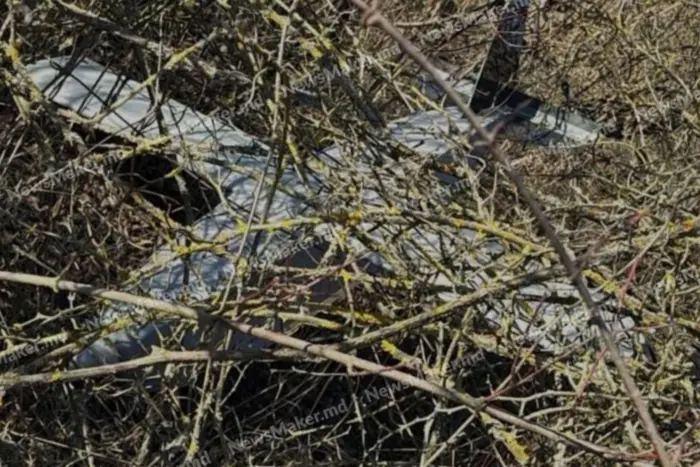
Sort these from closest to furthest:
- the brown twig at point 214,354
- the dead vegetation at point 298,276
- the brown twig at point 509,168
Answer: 1. the brown twig at point 509,168
2. the brown twig at point 214,354
3. the dead vegetation at point 298,276

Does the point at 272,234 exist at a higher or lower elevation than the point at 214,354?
higher

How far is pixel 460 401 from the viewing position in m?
1.61

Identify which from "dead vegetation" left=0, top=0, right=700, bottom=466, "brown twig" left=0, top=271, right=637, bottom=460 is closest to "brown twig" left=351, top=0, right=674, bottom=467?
"brown twig" left=0, top=271, right=637, bottom=460

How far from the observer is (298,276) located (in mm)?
1971

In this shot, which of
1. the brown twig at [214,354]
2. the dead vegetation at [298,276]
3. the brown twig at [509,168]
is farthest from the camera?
the dead vegetation at [298,276]

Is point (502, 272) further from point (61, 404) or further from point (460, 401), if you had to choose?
point (61, 404)

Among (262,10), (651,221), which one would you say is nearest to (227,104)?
(262,10)

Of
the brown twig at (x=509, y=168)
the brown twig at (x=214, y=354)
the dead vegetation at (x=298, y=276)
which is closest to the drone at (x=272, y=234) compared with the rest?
the dead vegetation at (x=298, y=276)

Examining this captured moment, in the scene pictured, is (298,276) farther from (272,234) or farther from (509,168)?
(509,168)

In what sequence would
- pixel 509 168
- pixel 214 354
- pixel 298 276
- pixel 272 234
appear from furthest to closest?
pixel 272 234
pixel 298 276
pixel 214 354
pixel 509 168

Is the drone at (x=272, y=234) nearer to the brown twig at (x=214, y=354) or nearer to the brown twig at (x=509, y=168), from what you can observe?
the brown twig at (x=214, y=354)

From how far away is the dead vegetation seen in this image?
80.1 inches

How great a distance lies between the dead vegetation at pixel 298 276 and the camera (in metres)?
2.04

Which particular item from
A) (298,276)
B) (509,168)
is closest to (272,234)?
(298,276)
